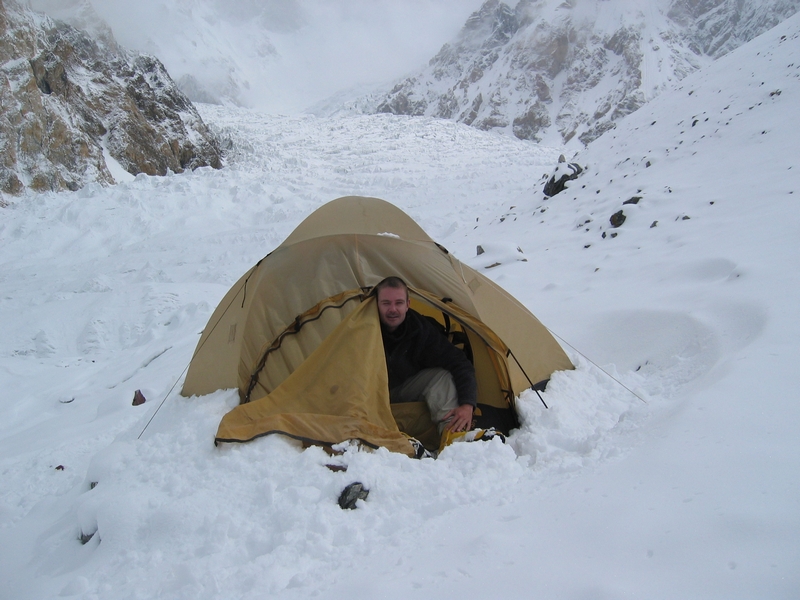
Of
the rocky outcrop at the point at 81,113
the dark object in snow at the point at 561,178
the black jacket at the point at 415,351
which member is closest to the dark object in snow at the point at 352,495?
the black jacket at the point at 415,351

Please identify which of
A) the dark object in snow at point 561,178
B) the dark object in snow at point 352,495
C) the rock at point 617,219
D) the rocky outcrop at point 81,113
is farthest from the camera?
the rocky outcrop at point 81,113

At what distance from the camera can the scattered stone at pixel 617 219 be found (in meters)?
7.79

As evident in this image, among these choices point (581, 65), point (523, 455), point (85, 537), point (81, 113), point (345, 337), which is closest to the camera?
point (85, 537)

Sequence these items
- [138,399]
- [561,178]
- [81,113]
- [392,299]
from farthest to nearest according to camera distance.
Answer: [81,113] → [561,178] → [138,399] → [392,299]

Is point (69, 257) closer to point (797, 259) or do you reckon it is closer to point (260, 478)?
point (260, 478)

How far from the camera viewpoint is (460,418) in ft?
9.48

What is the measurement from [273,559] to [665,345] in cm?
311

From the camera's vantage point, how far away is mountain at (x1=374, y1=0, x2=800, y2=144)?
207 feet

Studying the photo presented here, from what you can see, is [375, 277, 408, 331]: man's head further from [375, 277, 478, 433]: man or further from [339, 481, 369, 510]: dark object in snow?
[339, 481, 369, 510]: dark object in snow

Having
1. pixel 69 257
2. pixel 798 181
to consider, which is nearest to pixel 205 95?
pixel 69 257

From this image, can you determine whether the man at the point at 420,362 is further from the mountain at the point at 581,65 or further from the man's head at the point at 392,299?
the mountain at the point at 581,65

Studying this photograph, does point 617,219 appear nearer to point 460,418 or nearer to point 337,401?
point 460,418

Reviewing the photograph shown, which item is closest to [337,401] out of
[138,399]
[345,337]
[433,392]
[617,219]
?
[345,337]

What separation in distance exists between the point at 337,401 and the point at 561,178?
11211 millimetres
